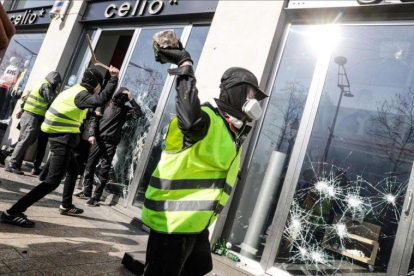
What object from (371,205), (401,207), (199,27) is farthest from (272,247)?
(199,27)

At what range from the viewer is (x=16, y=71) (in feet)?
28.2

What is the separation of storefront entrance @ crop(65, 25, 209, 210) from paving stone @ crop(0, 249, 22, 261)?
239 cm

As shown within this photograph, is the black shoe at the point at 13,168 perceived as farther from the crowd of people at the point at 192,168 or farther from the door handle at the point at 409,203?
the door handle at the point at 409,203

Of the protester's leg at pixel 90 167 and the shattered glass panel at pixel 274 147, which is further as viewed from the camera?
the protester's leg at pixel 90 167

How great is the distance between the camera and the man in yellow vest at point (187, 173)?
149 cm

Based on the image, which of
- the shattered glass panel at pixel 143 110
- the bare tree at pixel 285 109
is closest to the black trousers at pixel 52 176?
the shattered glass panel at pixel 143 110

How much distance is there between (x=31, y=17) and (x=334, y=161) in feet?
30.8

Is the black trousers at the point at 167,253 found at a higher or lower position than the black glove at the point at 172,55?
lower

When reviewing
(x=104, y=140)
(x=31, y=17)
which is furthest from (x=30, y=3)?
(x=104, y=140)

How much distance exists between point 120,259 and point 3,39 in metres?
2.32

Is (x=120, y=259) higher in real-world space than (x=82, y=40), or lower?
lower

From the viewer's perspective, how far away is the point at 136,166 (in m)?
5.09

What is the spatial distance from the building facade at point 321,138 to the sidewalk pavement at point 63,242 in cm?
84

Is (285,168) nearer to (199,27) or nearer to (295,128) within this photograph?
(295,128)
